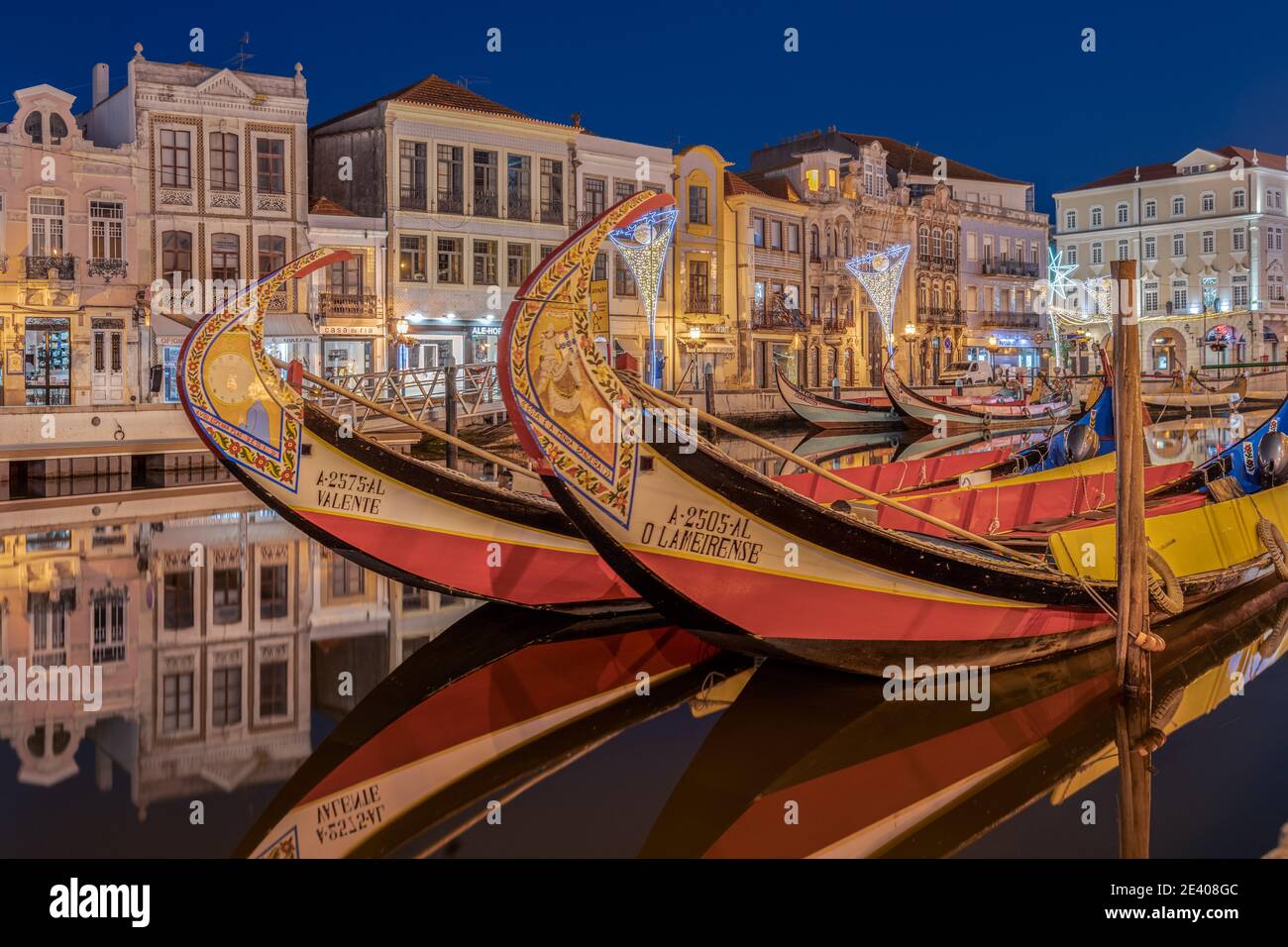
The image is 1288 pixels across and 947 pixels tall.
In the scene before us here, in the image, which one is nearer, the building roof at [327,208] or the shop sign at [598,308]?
the shop sign at [598,308]

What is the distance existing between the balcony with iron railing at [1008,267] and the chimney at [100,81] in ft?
122

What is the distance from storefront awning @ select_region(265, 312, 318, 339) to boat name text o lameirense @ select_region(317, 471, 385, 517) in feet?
67.8

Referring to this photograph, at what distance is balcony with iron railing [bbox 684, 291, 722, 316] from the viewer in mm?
40344

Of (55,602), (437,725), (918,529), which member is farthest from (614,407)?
(55,602)

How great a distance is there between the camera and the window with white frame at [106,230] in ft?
92.5

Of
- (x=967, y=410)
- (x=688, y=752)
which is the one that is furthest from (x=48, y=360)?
(x=688, y=752)

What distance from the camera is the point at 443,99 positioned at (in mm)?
33719

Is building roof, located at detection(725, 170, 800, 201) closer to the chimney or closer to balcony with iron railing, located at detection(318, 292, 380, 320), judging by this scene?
balcony with iron railing, located at detection(318, 292, 380, 320)

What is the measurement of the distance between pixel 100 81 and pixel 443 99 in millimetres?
8524

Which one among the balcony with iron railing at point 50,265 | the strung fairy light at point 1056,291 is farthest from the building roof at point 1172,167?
the balcony with iron railing at point 50,265

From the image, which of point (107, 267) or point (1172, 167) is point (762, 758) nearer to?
point (107, 267)

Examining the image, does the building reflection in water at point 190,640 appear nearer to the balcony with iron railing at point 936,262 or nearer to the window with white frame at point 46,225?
the window with white frame at point 46,225

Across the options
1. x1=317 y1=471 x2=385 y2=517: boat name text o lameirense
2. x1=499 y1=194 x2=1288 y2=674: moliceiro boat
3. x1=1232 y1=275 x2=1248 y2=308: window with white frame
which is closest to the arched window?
x1=317 y1=471 x2=385 y2=517: boat name text o lameirense

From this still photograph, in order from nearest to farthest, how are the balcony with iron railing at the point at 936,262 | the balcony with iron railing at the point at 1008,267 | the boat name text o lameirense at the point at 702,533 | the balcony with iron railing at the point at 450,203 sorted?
the boat name text o lameirense at the point at 702,533, the balcony with iron railing at the point at 450,203, the balcony with iron railing at the point at 936,262, the balcony with iron railing at the point at 1008,267
